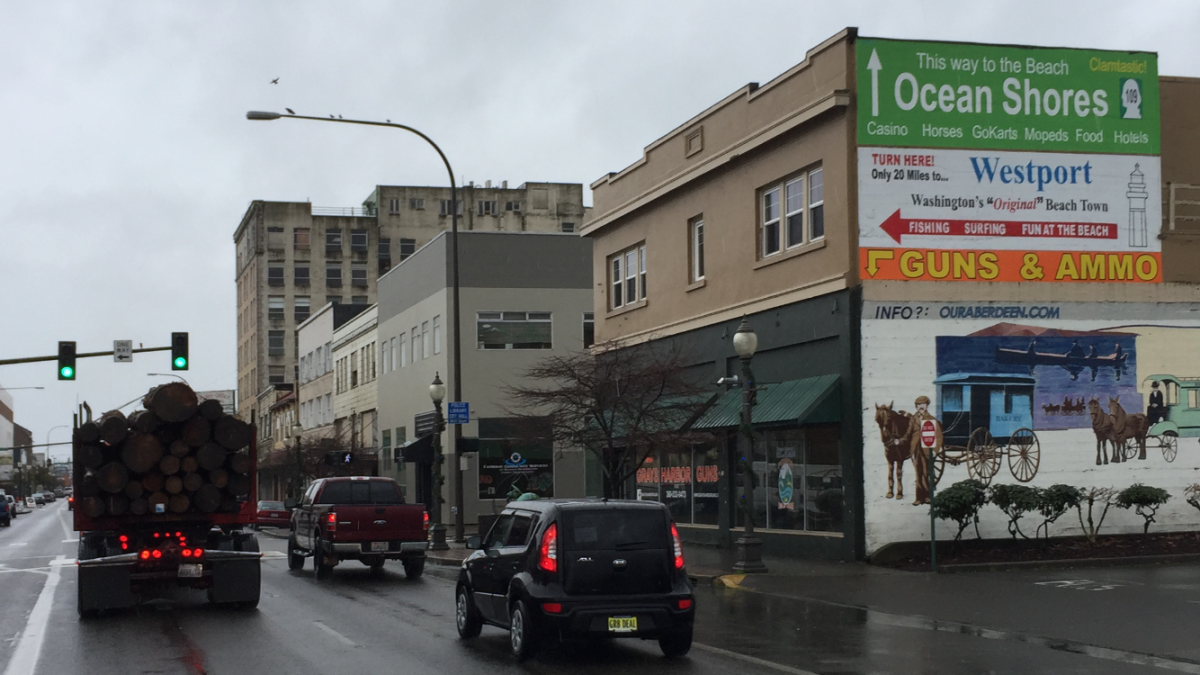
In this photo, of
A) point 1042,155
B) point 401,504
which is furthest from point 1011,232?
point 401,504

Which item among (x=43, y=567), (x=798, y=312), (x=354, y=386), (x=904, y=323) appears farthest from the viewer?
(x=354, y=386)

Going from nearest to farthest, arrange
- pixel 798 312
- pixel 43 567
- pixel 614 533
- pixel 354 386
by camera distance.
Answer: pixel 614 533, pixel 798 312, pixel 43 567, pixel 354 386

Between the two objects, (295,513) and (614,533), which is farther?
(295,513)

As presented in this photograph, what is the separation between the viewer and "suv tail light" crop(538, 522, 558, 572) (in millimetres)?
12227

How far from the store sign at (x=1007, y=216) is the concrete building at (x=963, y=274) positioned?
37 mm

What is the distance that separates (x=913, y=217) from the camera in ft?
78.1

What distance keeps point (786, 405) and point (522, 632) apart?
43.4ft

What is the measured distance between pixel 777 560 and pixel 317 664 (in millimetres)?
13615

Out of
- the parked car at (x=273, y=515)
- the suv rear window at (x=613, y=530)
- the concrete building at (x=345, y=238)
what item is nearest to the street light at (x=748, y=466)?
the suv rear window at (x=613, y=530)

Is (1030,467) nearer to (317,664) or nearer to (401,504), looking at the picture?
(401,504)

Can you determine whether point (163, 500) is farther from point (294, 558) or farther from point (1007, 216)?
point (1007, 216)

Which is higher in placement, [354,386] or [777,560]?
[354,386]

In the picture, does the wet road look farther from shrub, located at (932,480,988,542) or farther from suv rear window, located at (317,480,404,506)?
suv rear window, located at (317,480,404,506)

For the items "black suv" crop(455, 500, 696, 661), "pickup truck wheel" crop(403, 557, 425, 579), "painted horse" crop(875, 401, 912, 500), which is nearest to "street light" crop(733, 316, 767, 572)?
"painted horse" crop(875, 401, 912, 500)
